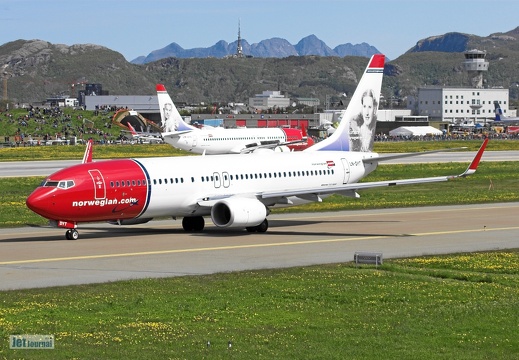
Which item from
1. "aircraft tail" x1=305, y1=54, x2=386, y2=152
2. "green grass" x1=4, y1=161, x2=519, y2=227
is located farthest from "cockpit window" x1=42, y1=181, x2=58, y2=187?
"aircraft tail" x1=305, y1=54, x2=386, y2=152

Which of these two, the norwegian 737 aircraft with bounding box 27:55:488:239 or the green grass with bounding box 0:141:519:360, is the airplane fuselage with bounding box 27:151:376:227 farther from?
the green grass with bounding box 0:141:519:360

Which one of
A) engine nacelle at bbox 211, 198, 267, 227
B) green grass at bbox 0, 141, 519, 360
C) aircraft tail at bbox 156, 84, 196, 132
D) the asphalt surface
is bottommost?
the asphalt surface

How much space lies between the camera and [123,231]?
47656 mm

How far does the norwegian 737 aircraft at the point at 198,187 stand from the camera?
139ft

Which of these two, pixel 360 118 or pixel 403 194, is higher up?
pixel 360 118

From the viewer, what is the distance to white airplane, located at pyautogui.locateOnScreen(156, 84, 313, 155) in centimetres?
11719

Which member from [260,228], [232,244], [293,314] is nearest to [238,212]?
[232,244]

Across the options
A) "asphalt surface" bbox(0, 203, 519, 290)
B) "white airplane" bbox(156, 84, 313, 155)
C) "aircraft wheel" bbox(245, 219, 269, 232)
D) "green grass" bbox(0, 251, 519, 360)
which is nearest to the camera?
"green grass" bbox(0, 251, 519, 360)

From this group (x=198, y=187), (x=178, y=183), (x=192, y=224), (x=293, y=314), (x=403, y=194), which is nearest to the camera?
(x=293, y=314)

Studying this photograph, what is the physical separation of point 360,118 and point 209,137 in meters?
65.2

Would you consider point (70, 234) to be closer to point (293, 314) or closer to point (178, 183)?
point (178, 183)

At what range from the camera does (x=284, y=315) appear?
25.8m

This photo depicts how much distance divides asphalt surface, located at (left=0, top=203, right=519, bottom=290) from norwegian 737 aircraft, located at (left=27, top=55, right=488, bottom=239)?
1180 mm

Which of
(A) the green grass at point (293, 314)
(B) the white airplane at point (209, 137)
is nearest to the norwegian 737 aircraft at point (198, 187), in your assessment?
(A) the green grass at point (293, 314)
